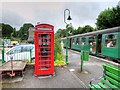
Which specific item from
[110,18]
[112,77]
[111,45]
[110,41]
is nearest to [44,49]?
[112,77]

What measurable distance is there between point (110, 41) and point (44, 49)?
7742 mm

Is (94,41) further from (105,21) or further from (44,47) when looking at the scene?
(105,21)

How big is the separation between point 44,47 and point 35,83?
191 centimetres

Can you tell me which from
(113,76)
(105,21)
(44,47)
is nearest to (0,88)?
(44,47)

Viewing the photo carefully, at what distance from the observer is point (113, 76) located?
12.1ft

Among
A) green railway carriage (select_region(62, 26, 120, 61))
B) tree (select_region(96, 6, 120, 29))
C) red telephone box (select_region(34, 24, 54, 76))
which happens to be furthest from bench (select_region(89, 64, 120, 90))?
tree (select_region(96, 6, 120, 29))

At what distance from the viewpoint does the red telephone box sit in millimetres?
7023

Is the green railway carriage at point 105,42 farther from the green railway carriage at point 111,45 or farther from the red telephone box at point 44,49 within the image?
the red telephone box at point 44,49

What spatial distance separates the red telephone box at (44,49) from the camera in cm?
702

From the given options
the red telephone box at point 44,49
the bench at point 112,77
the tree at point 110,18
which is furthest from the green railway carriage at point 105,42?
the tree at point 110,18

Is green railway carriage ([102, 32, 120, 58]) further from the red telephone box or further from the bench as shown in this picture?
the bench

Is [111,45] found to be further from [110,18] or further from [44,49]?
[110,18]

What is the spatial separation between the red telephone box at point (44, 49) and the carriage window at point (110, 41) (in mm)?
7006

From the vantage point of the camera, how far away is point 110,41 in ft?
42.3
